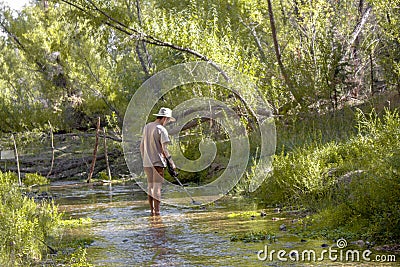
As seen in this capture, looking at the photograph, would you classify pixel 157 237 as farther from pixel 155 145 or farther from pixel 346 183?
pixel 155 145

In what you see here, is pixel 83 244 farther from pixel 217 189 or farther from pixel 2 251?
pixel 217 189

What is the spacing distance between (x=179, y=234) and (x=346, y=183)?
283cm

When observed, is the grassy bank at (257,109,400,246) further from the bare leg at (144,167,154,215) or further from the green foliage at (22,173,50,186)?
the green foliage at (22,173,50,186)

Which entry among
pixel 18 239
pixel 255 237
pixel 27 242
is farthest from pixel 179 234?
pixel 18 239

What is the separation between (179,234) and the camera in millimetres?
9461

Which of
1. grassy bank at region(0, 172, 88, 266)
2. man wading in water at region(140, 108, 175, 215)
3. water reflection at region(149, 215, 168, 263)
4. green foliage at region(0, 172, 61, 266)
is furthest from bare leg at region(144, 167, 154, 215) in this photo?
green foliage at region(0, 172, 61, 266)

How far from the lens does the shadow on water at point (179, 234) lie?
744cm

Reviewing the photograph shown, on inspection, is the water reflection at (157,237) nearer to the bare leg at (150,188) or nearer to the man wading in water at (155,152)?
the bare leg at (150,188)

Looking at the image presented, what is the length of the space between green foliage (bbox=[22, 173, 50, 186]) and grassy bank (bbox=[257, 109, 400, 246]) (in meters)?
11.3

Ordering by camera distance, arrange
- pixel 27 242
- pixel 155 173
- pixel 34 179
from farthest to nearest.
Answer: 1. pixel 34 179
2. pixel 155 173
3. pixel 27 242

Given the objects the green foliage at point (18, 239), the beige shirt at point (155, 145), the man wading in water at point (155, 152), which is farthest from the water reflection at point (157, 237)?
the green foliage at point (18, 239)

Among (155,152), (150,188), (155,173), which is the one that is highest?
(155,152)

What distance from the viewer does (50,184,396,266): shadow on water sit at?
293 inches

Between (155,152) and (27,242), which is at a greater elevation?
(155,152)
